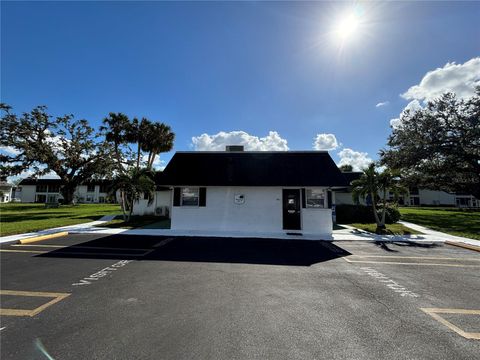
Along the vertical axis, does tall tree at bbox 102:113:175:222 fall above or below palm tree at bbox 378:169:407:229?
above

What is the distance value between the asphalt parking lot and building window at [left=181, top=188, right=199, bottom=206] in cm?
577

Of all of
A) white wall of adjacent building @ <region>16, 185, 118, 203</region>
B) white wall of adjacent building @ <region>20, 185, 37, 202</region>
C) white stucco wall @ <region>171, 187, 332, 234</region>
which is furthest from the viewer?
white wall of adjacent building @ <region>20, 185, 37, 202</region>

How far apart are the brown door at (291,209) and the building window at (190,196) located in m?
5.20

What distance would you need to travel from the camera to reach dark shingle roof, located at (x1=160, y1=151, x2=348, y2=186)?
1330 centimetres

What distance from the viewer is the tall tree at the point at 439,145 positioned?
22.9m

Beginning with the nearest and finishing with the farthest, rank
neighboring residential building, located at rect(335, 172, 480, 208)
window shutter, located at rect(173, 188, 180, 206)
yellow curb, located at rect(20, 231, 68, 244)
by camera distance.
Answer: yellow curb, located at rect(20, 231, 68, 244) → window shutter, located at rect(173, 188, 180, 206) → neighboring residential building, located at rect(335, 172, 480, 208)

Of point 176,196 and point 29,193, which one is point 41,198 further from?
point 176,196

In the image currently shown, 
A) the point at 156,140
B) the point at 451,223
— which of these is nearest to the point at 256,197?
the point at 451,223

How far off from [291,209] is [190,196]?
5.98m

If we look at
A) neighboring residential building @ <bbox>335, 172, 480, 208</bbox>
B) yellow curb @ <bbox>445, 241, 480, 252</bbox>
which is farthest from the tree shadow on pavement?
neighboring residential building @ <bbox>335, 172, 480, 208</bbox>

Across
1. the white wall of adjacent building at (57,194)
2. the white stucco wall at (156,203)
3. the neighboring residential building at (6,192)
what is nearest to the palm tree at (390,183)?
the white stucco wall at (156,203)

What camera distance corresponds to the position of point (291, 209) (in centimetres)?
1353

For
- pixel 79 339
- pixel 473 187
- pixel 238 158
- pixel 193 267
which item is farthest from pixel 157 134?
pixel 473 187

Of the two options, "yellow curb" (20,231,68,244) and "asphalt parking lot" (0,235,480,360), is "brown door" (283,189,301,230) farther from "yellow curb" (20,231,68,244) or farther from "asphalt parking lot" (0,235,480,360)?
"yellow curb" (20,231,68,244)
